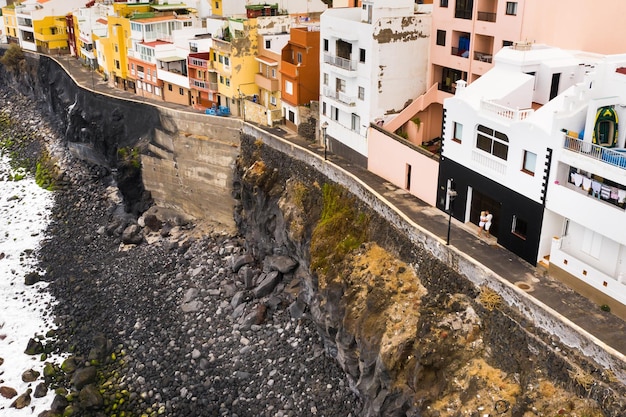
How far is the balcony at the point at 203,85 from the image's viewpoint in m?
63.2

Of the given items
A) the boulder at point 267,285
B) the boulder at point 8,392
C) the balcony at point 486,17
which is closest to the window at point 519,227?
the balcony at point 486,17

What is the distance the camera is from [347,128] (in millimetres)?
48656

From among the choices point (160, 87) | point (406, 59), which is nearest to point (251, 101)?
point (160, 87)

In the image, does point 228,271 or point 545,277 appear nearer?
point 545,277

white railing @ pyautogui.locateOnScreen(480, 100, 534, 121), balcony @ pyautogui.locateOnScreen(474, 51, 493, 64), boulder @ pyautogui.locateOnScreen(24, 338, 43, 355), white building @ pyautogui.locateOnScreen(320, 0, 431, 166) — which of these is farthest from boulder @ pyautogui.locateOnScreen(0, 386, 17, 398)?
balcony @ pyautogui.locateOnScreen(474, 51, 493, 64)

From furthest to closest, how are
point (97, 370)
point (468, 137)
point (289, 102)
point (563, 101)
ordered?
point (289, 102) → point (97, 370) → point (468, 137) → point (563, 101)

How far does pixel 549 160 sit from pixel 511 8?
48.6 ft

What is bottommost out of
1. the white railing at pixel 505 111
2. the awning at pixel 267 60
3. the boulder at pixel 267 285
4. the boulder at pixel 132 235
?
the boulder at pixel 132 235

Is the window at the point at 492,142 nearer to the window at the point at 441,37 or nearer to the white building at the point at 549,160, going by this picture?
the white building at the point at 549,160

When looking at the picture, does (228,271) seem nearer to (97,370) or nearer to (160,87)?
(97,370)

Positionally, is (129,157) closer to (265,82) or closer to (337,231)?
(265,82)

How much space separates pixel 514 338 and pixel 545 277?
14.3 ft

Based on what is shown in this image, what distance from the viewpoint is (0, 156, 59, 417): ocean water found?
4381 cm

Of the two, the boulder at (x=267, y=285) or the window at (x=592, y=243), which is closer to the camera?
the window at (x=592, y=243)
